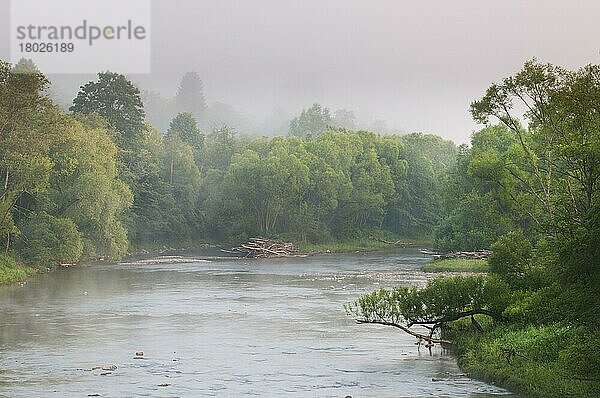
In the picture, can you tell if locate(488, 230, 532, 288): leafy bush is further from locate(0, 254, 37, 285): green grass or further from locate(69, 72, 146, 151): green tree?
locate(69, 72, 146, 151): green tree

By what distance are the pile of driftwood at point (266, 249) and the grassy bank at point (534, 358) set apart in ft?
204

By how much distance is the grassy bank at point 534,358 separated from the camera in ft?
73.2

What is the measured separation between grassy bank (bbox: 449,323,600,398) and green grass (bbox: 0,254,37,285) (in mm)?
37481

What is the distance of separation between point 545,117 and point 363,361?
13.1 m

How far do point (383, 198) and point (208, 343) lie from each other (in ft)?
278

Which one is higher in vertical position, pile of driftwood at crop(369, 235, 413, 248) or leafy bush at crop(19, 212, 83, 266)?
leafy bush at crop(19, 212, 83, 266)

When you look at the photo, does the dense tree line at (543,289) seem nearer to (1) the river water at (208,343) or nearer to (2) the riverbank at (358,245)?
(1) the river water at (208,343)

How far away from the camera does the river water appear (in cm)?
2788

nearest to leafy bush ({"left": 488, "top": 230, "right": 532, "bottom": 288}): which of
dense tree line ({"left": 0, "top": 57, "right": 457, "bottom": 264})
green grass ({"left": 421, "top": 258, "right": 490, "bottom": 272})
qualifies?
green grass ({"left": 421, "top": 258, "right": 490, "bottom": 272})

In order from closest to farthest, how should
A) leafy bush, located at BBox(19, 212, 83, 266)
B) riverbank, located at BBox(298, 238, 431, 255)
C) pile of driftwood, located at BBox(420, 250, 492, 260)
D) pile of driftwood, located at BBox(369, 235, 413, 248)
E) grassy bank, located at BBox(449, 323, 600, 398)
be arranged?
1. grassy bank, located at BBox(449, 323, 600, 398)
2. leafy bush, located at BBox(19, 212, 83, 266)
3. pile of driftwood, located at BBox(420, 250, 492, 260)
4. riverbank, located at BBox(298, 238, 431, 255)
5. pile of driftwood, located at BBox(369, 235, 413, 248)

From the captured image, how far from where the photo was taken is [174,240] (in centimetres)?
10775

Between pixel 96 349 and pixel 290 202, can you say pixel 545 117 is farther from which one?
pixel 290 202

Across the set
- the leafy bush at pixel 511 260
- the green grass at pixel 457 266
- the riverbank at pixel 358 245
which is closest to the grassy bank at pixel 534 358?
the leafy bush at pixel 511 260

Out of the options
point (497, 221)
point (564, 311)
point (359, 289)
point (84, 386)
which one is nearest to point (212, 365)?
point (84, 386)
